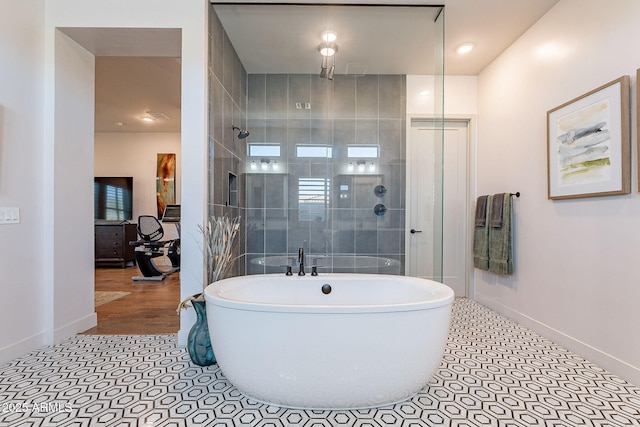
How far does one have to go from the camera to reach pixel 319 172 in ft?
10.6

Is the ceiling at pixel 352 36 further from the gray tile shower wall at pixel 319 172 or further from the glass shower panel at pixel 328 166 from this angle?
the gray tile shower wall at pixel 319 172

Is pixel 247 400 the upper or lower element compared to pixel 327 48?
lower

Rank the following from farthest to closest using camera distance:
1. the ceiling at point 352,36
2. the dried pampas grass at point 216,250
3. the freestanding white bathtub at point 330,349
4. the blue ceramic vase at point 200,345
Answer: the ceiling at point 352,36
the dried pampas grass at point 216,250
the blue ceramic vase at point 200,345
the freestanding white bathtub at point 330,349

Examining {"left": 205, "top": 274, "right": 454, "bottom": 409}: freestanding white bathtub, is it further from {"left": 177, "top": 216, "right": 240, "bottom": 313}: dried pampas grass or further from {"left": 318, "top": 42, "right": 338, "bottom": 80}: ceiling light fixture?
{"left": 318, "top": 42, "right": 338, "bottom": 80}: ceiling light fixture

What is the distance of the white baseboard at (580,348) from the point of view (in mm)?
1909

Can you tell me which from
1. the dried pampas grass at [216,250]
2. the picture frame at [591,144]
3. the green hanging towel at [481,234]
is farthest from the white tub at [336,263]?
the picture frame at [591,144]

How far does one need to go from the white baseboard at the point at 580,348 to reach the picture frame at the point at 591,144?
1.04 meters

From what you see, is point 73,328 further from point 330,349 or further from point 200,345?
point 330,349

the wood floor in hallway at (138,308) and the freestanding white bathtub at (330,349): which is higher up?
the freestanding white bathtub at (330,349)

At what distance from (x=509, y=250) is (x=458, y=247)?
764 mm

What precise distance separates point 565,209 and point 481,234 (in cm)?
106

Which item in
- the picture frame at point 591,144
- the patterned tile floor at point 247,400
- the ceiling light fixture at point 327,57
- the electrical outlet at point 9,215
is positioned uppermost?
the ceiling light fixture at point 327,57

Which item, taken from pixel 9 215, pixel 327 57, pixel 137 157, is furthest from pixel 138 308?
pixel 137 157

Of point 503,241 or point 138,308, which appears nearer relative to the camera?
point 503,241
